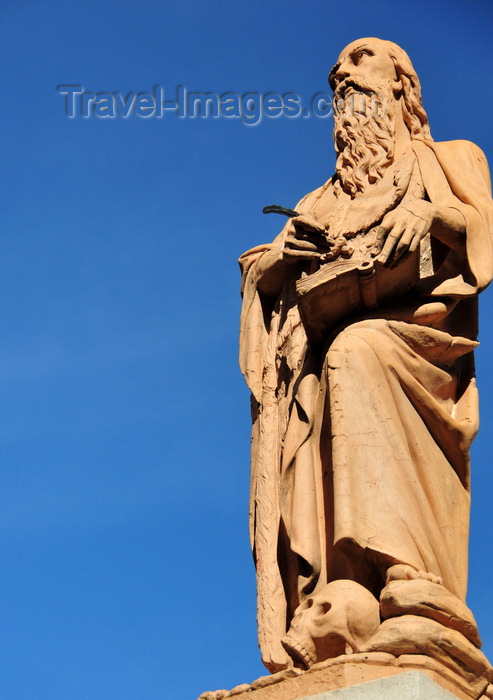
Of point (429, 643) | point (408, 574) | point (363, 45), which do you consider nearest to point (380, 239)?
point (363, 45)

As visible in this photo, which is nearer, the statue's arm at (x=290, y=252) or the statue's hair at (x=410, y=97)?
the statue's arm at (x=290, y=252)

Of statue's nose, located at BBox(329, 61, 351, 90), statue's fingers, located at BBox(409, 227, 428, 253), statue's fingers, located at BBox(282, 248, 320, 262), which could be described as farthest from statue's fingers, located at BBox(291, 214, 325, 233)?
statue's nose, located at BBox(329, 61, 351, 90)

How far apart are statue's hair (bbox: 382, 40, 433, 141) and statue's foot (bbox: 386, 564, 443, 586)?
3223 mm

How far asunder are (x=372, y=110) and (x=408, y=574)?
3.32m

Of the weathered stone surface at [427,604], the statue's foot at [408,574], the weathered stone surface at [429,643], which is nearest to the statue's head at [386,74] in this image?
the statue's foot at [408,574]

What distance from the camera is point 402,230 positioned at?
23.2 ft

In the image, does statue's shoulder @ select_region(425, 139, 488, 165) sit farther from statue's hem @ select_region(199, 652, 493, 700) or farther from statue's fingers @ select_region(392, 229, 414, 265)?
statue's hem @ select_region(199, 652, 493, 700)

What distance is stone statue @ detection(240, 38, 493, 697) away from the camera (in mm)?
6266

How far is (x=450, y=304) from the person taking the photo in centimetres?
729

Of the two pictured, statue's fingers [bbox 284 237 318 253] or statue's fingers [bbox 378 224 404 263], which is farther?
statue's fingers [bbox 284 237 318 253]

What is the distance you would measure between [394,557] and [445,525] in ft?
1.84

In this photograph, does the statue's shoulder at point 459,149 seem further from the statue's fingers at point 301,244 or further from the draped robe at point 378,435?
the statue's fingers at point 301,244

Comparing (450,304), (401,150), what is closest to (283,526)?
(450,304)

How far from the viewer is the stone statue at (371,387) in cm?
627
